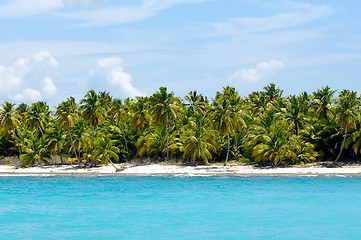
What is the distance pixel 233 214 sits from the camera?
30641 mm

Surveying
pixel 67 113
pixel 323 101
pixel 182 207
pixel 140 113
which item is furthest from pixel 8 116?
pixel 323 101

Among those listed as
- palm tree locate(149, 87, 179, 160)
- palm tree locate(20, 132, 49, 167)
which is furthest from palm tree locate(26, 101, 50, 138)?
palm tree locate(149, 87, 179, 160)

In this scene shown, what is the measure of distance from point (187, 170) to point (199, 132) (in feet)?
18.0

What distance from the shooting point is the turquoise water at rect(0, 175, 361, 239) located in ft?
83.9

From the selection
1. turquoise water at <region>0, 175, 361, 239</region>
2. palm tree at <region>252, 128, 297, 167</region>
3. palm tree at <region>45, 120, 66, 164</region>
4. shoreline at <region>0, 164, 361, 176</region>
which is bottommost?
turquoise water at <region>0, 175, 361, 239</region>

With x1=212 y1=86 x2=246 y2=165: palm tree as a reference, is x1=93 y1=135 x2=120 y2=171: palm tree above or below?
below

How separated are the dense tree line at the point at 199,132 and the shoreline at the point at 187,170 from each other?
157 centimetres

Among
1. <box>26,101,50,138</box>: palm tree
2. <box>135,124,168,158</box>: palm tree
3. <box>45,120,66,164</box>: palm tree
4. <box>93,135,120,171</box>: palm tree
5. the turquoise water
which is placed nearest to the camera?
the turquoise water

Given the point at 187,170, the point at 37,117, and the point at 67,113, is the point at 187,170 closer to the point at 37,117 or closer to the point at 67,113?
the point at 67,113

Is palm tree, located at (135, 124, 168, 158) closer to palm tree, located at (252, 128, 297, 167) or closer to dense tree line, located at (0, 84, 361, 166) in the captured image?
dense tree line, located at (0, 84, 361, 166)

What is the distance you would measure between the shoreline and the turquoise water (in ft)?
9.05

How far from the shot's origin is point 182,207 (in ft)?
110

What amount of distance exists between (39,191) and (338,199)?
30.0 meters

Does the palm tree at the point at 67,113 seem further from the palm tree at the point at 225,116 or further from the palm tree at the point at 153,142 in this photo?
the palm tree at the point at 225,116
